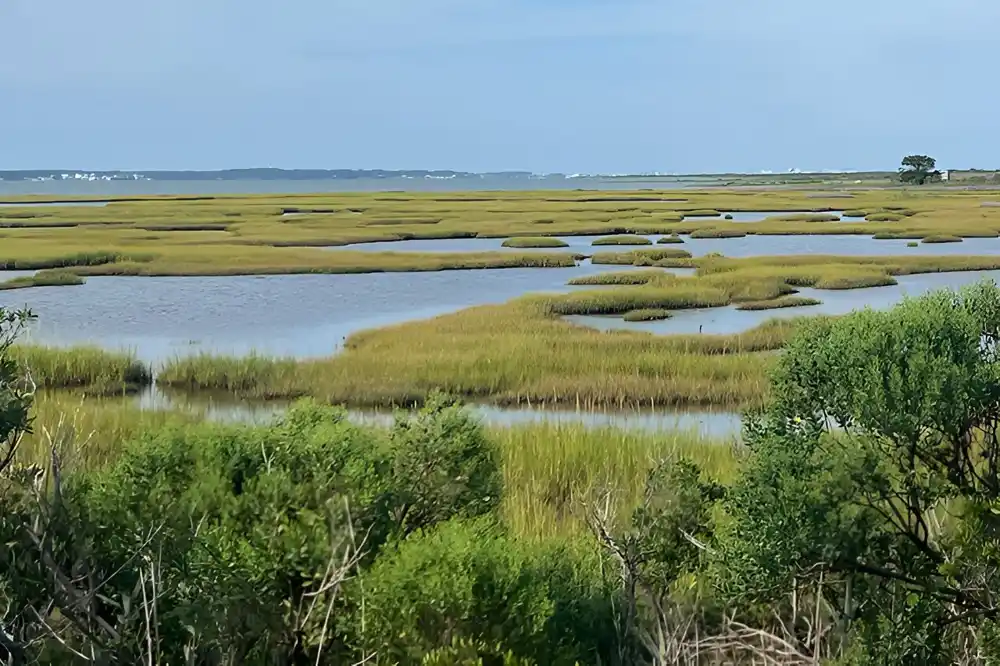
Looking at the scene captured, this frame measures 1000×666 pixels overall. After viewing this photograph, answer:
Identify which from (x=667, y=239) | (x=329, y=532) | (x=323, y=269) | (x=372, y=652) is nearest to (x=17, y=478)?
(x=329, y=532)

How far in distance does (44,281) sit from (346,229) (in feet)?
70.5

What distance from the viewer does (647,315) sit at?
75.7 feet

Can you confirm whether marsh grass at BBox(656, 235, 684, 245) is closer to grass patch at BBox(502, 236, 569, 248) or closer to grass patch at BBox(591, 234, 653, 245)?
grass patch at BBox(591, 234, 653, 245)

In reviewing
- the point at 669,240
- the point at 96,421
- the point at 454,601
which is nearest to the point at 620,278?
the point at 669,240

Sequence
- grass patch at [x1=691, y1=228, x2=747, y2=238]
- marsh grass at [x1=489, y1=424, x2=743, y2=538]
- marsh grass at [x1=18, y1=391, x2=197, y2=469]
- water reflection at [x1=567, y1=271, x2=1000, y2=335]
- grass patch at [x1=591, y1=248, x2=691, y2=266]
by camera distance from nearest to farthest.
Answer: marsh grass at [x1=489, y1=424, x2=743, y2=538]
marsh grass at [x1=18, y1=391, x2=197, y2=469]
water reflection at [x1=567, y1=271, x2=1000, y2=335]
grass patch at [x1=591, y1=248, x2=691, y2=266]
grass patch at [x1=691, y1=228, x2=747, y2=238]

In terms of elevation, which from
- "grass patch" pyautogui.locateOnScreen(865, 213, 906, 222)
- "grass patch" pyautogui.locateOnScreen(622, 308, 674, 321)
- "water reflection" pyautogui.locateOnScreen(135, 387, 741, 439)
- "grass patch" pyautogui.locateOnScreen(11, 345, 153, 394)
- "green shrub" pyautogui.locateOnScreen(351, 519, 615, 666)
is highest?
"green shrub" pyautogui.locateOnScreen(351, 519, 615, 666)

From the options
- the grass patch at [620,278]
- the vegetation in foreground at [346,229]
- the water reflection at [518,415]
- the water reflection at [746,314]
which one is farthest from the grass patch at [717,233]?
the water reflection at [518,415]

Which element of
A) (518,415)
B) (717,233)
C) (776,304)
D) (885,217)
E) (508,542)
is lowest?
(518,415)

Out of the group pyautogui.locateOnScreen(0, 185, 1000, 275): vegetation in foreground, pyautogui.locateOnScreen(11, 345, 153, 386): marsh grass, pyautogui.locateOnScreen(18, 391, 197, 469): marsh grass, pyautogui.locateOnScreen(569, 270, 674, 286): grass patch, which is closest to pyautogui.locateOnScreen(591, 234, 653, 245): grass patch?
pyautogui.locateOnScreen(0, 185, 1000, 275): vegetation in foreground

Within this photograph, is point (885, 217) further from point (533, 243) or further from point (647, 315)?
point (647, 315)

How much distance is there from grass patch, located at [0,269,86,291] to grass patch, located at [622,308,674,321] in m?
16.1

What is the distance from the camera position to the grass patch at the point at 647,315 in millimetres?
22859

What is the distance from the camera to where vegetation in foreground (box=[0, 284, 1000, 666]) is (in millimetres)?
3885

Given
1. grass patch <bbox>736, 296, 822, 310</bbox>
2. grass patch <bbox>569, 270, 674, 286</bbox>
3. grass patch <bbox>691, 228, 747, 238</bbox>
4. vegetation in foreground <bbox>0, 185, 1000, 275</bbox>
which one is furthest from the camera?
grass patch <bbox>691, 228, 747, 238</bbox>
